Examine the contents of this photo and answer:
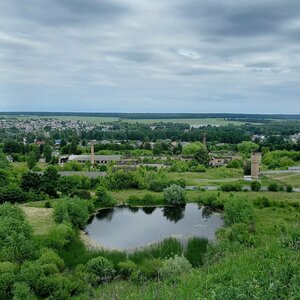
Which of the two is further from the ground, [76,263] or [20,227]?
[20,227]

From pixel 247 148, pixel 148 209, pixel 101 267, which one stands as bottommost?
pixel 148 209

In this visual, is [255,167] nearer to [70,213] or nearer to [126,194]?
[126,194]

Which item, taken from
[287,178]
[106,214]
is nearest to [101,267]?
[106,214]

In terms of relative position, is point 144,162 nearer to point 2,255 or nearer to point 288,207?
point 288,207

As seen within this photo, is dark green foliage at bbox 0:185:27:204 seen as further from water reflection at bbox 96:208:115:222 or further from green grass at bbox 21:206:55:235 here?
water reflection at bbox 96:208:115:222

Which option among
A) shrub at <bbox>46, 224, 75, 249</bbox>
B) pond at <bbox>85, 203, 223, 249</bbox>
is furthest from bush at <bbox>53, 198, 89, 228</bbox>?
shrub at <bbox>46, 224, 75, 249</bbox>

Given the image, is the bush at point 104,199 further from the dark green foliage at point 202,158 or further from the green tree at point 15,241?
the dark green foliage at point 202,158

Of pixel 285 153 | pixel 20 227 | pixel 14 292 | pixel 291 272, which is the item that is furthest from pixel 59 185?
pixel 285 153
